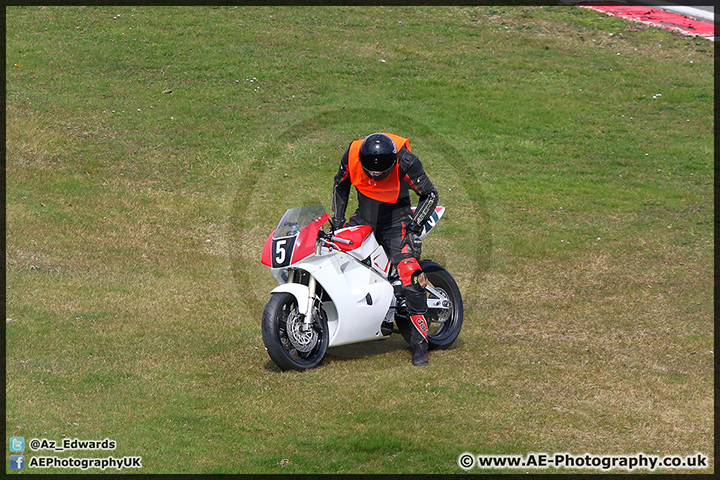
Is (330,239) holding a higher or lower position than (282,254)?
higher

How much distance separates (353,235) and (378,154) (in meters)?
1.03

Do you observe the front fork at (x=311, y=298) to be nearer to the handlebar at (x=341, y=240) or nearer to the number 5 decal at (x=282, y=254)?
the handlebar at (x=341, y=240)

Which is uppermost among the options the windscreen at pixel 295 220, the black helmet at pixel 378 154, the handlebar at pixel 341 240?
the black helmet at pixel 378 154

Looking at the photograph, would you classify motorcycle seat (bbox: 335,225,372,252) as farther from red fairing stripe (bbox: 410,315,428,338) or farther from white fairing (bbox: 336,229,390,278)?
red fairing stripe (bbox: 410,315,428,338)

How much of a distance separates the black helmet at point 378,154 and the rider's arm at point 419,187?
283mm

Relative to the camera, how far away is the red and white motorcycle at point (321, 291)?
28.6 feet

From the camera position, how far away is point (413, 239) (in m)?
9.62

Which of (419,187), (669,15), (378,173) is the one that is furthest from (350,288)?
(669,15)

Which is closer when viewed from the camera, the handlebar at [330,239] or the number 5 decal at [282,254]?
the number 5 decal at [282,254]

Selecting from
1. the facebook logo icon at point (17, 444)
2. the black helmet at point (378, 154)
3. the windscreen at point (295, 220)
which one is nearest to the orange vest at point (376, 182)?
the black helmet at point (378, 154)

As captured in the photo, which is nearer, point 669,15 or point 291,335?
point 291,335

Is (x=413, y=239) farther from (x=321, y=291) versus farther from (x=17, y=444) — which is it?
(x=17, y=444)

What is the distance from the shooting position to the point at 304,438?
7.27 metres

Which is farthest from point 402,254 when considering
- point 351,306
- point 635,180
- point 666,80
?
point 666,80
